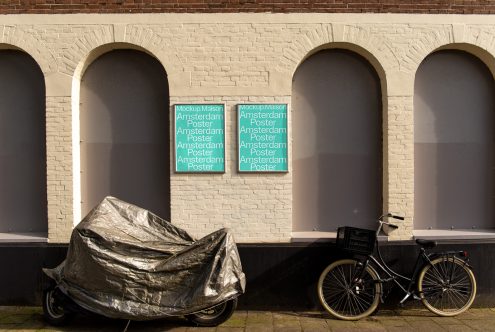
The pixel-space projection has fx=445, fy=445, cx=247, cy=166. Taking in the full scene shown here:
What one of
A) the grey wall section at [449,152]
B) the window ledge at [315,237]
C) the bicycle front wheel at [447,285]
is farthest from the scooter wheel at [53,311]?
the grey wall section at [449,152]

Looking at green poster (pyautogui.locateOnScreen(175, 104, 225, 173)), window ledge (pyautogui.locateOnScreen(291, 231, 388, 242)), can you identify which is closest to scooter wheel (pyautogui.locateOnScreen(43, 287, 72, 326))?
green poster (pyautogui.locateOnScreen(175, 104, 225, 173))

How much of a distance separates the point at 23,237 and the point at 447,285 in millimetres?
5823

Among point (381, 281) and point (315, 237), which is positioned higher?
point (315, 237)

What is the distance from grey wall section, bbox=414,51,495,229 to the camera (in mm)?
6598

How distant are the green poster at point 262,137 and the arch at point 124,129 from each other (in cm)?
117

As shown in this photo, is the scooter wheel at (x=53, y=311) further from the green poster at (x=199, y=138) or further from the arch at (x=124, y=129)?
the green poster at (x=199, y=138)

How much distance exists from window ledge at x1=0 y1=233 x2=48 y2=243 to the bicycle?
12.9ft

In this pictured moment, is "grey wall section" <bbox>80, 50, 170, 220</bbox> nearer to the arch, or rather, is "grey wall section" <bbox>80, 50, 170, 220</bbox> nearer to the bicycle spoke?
the arch

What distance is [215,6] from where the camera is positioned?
20.5 ft

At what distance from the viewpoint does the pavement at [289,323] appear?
210 inches

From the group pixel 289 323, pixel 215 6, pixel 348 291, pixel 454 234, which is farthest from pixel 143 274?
pixel 454 234

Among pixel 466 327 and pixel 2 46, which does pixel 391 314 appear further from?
pixel 2 46

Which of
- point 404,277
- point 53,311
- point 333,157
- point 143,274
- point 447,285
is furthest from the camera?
point 333,157

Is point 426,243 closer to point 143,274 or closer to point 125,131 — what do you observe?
point 143,274
